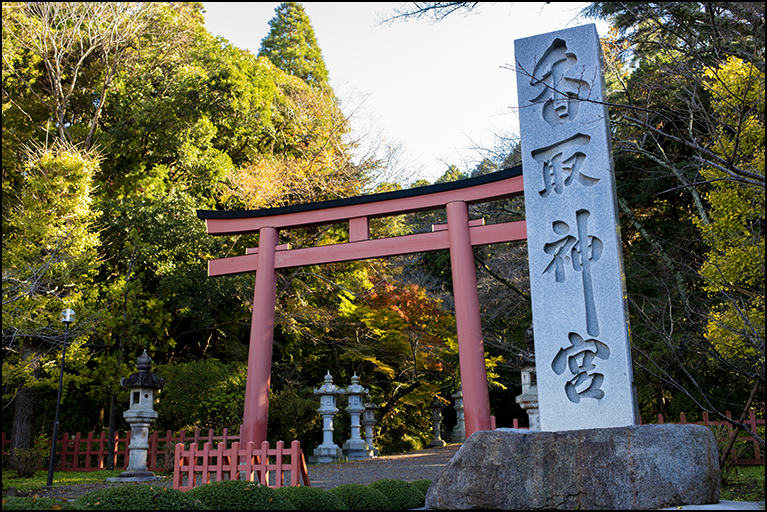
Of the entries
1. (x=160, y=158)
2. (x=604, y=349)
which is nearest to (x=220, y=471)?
(x=604, y=349)

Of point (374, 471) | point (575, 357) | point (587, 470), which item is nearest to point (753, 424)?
point (575, 357)

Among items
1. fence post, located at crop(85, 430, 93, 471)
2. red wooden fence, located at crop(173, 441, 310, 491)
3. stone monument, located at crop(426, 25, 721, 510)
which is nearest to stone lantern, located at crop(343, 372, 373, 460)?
fence post, located at crop(85, 430, 93, 471)

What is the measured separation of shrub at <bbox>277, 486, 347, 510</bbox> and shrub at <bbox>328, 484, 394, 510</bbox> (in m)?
0.12

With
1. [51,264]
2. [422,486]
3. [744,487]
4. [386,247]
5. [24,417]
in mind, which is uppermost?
[51,264]

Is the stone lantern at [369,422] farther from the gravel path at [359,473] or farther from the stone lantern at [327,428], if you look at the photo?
the gravel path at [359,473]

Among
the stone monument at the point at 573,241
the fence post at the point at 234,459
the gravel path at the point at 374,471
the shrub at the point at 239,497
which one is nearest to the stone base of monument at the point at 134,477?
the gravel path at the point at 374,471

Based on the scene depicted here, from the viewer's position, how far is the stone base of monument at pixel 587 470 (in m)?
4.02

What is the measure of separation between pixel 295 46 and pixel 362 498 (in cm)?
2149

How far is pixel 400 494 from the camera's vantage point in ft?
17.1

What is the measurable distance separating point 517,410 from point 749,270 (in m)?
12.3

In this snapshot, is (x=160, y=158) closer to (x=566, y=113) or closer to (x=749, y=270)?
(x=566, y=113)

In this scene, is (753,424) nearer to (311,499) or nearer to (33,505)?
(311,499)

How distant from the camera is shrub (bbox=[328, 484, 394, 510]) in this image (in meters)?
4.84

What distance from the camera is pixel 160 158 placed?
16.1 metres
